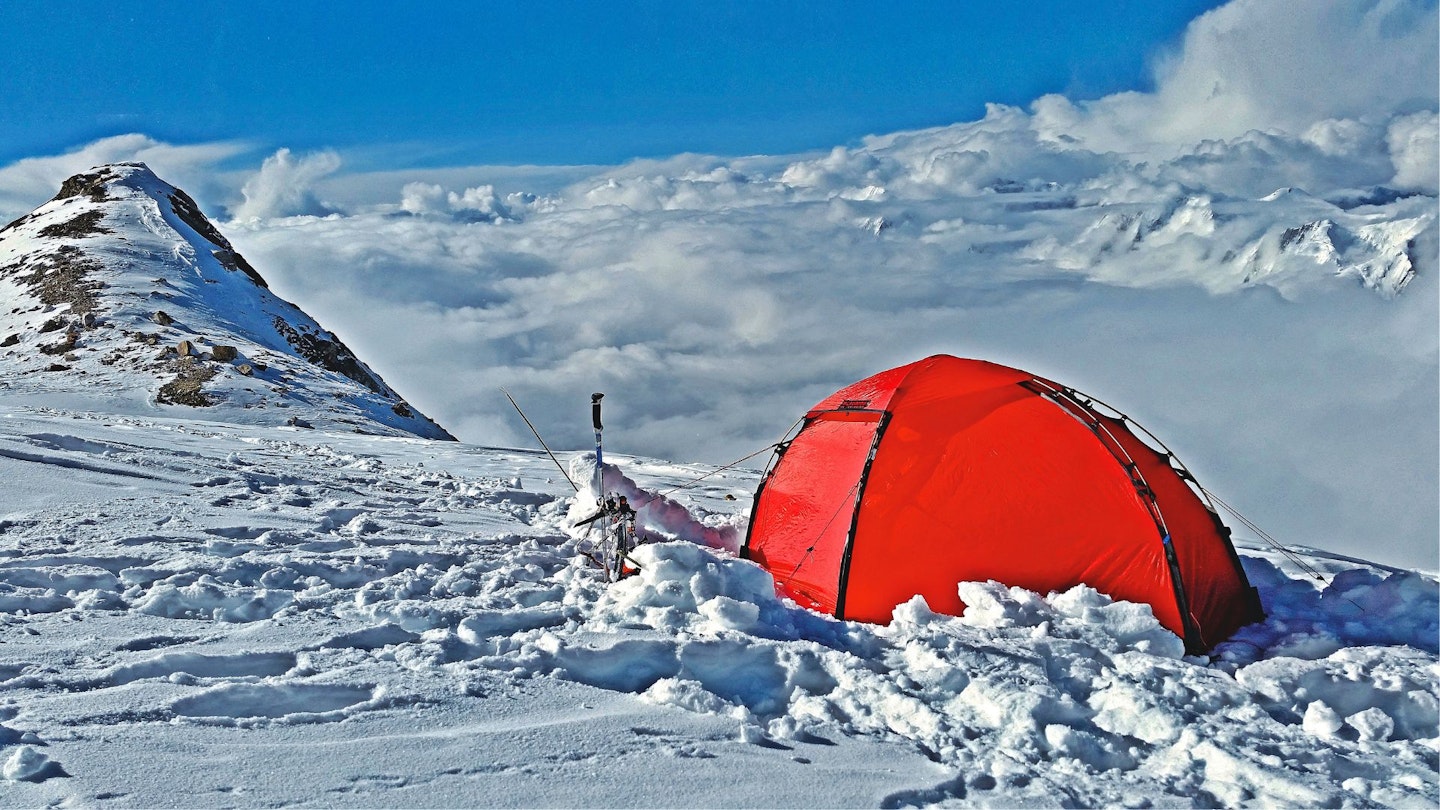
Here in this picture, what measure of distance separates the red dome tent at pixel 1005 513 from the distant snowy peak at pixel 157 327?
74.3 ft

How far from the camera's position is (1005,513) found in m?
6.62

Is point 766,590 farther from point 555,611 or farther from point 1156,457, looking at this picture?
point 1156,457

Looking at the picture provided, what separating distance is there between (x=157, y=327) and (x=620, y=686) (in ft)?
120

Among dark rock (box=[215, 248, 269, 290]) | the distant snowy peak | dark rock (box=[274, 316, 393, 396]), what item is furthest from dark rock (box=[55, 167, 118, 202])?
dark rock (box=[274, 316, 393, 396])

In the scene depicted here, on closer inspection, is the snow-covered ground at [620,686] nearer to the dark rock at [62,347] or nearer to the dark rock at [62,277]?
the dark rock at [62,347]

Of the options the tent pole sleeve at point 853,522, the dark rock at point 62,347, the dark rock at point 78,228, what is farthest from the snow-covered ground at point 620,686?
the dark rock at point 78,228

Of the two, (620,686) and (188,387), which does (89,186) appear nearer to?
(188,387)

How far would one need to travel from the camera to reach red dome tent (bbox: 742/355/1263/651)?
6.52m

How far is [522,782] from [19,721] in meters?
2.33

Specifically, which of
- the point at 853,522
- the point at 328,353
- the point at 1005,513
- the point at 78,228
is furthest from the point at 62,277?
the point at 1005,513

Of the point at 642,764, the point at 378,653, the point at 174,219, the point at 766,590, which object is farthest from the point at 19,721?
the point at 174,219

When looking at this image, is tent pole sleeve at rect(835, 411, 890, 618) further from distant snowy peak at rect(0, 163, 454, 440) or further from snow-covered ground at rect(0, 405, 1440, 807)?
distant snowy peak at rect(0, 163, 454, 440)

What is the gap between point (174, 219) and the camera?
48344 millimetres

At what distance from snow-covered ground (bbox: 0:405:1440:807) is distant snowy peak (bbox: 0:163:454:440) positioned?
21.2 metres
